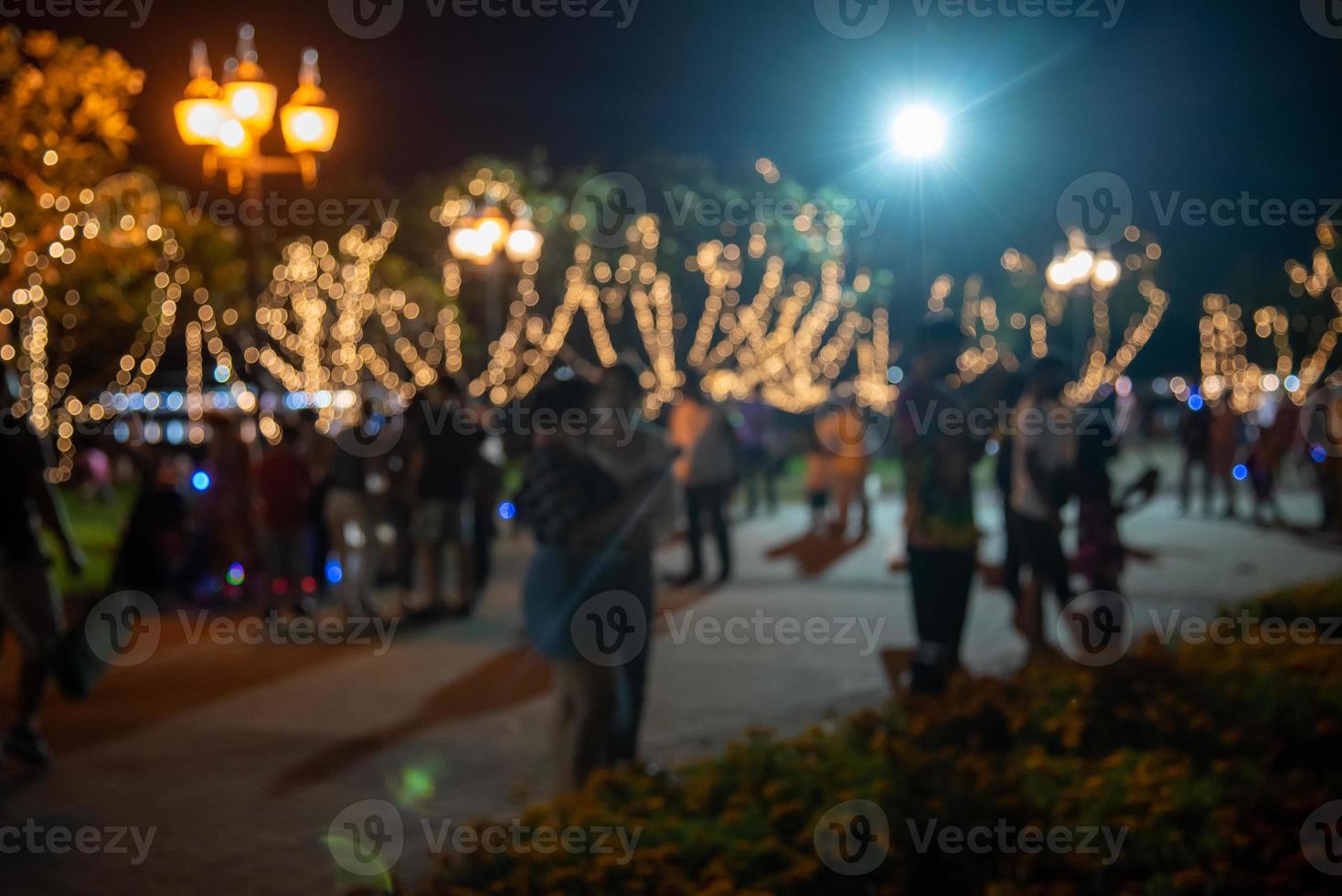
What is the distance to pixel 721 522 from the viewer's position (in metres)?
13.7

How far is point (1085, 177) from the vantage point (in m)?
13.9

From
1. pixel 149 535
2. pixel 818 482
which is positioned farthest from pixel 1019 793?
pixel 818 482

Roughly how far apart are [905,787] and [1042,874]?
2.19ft

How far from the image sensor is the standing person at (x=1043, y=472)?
26.4ft

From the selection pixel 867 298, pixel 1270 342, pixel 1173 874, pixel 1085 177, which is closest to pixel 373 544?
pixel 1085 177

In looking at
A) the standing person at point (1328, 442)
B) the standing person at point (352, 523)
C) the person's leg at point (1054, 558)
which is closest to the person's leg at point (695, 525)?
the standing person at point (352, 523)

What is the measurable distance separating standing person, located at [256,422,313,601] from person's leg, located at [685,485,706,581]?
3.54 meters

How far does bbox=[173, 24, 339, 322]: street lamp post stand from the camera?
12.6 meters

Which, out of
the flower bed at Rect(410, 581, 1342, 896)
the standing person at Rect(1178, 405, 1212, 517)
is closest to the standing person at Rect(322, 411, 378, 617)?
the flower bed at Rect(410, 581, 1342, 896)

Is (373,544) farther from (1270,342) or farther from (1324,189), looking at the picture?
(1270,342)

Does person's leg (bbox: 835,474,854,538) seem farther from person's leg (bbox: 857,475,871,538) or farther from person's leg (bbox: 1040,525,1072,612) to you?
person's leg (bbox: 1040,525,1072,612)

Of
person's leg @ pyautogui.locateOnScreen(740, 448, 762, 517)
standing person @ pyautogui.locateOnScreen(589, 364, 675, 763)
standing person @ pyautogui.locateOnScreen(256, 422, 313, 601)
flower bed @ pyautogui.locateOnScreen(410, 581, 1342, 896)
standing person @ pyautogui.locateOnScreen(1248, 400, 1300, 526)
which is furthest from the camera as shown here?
person's leg @ pyautogui.locateOnScreen(740, 448, 762, 517)

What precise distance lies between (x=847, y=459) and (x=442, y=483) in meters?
7.83

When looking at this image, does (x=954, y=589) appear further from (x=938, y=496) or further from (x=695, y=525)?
(x=695, y=525)
